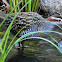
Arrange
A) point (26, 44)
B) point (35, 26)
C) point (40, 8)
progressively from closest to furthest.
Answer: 1. point (26, 44)
2. point (35, 26)
3. point (40, 8)

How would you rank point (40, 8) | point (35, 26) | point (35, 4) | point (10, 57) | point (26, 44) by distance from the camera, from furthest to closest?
1. point (40, 8)
2. point (35, 4)
3. point (35, 26)
4. point (26, 44)
5. point (10, 57)

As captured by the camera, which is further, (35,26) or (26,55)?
(35,26)

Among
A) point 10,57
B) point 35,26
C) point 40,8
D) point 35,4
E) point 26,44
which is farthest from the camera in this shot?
point 40,8

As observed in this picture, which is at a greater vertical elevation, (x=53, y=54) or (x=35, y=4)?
(x=35, y=4)

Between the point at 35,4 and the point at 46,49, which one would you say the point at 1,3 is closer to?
the point at 35,4

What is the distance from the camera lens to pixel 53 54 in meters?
0.94

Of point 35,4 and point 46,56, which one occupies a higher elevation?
point 35,4

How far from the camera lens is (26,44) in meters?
1.06

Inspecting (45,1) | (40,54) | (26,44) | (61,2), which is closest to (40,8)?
(45,1)

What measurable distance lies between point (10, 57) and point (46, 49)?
1.16 feet

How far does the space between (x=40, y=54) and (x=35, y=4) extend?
3.02 ft

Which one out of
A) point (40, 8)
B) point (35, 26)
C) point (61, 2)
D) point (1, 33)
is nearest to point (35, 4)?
point (40, 8)

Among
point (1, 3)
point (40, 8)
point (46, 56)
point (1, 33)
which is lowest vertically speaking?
point (46, 56)

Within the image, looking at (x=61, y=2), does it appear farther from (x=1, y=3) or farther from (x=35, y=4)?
(x=1, y=3)
